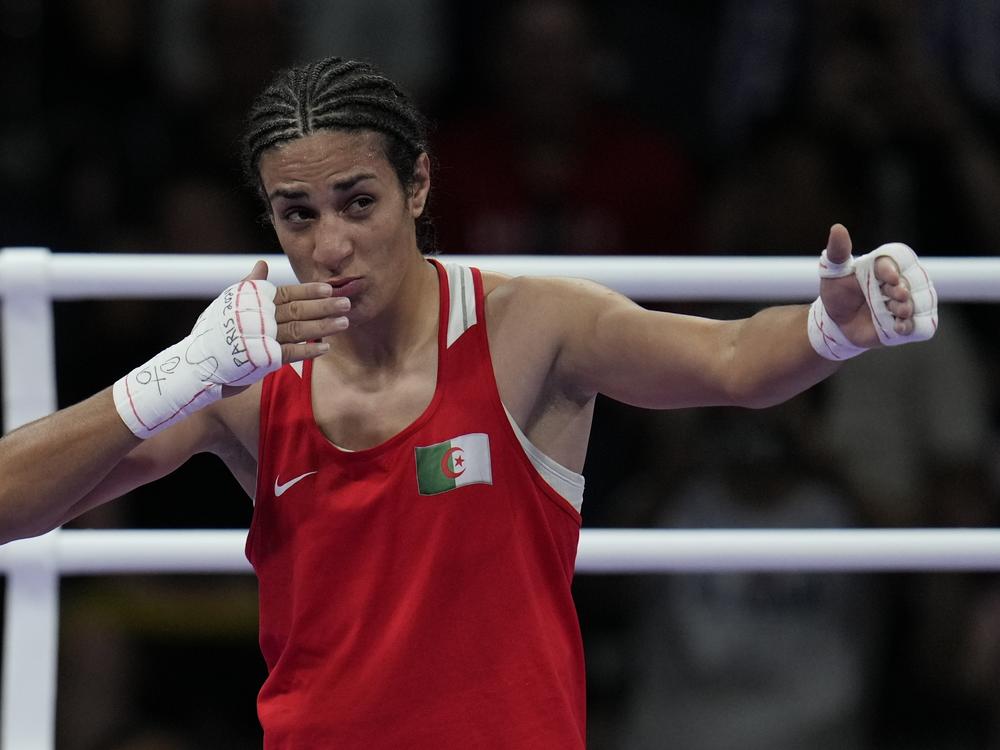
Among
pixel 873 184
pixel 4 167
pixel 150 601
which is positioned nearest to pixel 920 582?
pixel 873 184

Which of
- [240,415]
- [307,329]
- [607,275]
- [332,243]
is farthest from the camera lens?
[607,275]

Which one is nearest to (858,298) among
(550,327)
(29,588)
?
(550,327)

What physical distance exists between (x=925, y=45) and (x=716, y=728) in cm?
222

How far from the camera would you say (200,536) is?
2135 mm

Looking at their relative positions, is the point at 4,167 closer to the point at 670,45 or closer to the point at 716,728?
the point at 670,45

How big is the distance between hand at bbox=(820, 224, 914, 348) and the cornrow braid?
0.58 meters

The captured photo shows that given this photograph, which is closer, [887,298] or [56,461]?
[887,298]

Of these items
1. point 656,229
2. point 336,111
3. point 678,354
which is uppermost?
point 656,229

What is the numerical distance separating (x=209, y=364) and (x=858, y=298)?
0.74 m

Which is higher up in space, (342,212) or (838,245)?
(342,212)

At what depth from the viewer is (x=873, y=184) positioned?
12.3ft

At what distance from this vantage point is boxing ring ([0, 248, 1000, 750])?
2.10m

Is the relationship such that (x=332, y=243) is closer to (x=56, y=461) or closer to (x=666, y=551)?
(x=56, y=461)

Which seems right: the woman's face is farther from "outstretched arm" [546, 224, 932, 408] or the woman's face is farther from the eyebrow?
"outstretched arm" [546, 224, 932, 408]
